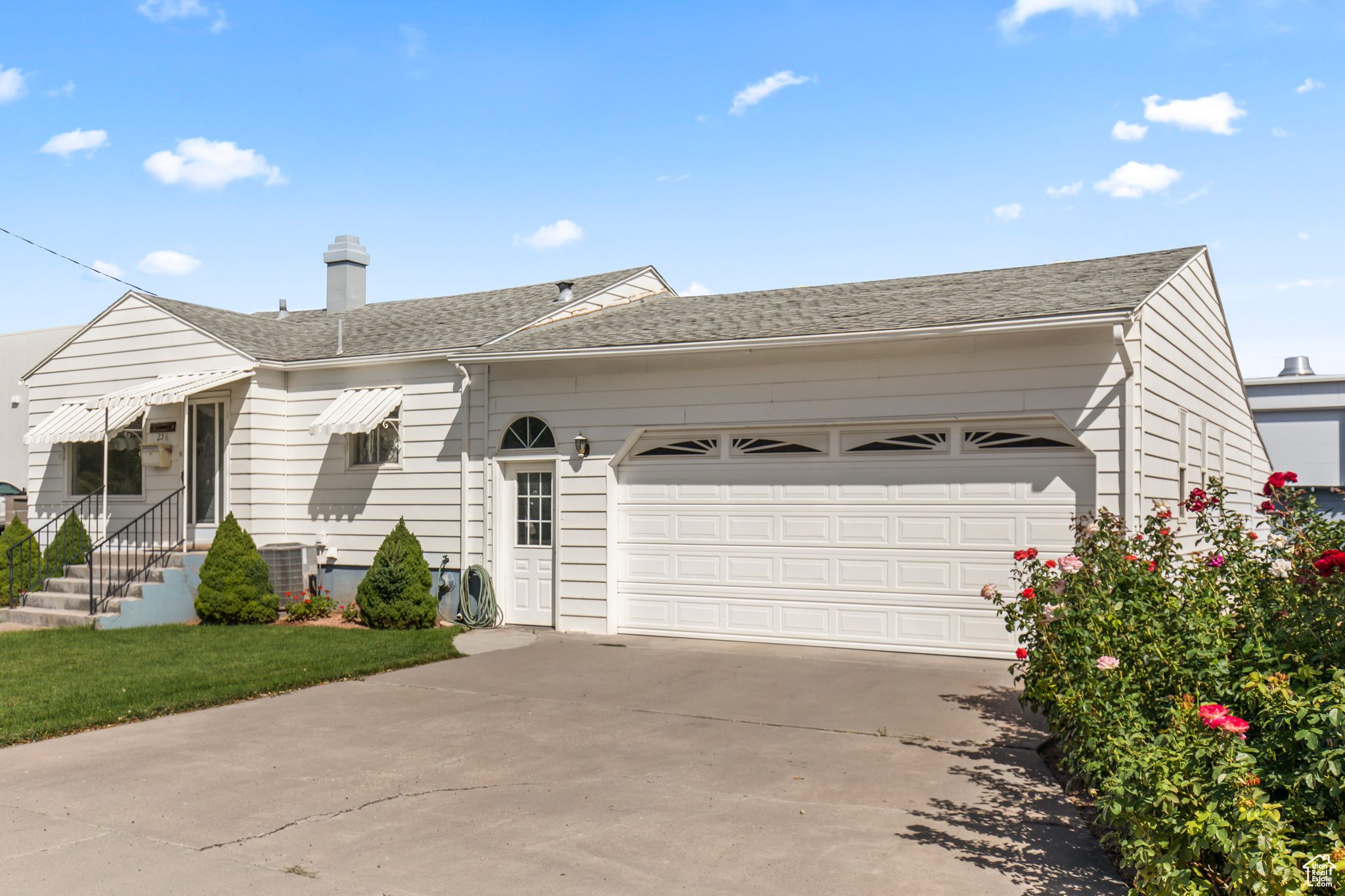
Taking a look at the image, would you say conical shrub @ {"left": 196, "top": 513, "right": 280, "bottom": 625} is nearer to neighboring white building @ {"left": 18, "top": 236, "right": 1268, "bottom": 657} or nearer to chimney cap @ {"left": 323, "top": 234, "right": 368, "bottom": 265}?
neighboring white building @ {"left": 18, "top": 236, "right": 1268, "bottom": 657}

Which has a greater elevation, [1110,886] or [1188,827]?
[1188,827]

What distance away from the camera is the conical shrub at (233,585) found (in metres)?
11.9

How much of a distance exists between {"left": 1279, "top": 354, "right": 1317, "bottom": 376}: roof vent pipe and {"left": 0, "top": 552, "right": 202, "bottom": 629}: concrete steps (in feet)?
92.3

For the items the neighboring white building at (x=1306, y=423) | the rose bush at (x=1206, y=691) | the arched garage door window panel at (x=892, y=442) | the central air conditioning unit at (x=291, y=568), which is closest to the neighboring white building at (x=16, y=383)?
the central air conditioning unit at (x=291, y=568)

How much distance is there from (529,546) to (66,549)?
669 cm

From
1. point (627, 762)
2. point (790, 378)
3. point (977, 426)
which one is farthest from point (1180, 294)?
point (627, 762)

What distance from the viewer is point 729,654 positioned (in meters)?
9.83

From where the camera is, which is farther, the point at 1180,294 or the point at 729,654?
the point at 1180,294

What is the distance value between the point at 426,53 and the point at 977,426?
8559 mm

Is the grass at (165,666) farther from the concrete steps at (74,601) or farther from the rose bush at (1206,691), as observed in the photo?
the rose bush at (1206,691)

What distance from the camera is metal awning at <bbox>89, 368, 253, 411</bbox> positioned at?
12.4 metres

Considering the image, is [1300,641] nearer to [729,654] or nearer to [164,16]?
[729,654]

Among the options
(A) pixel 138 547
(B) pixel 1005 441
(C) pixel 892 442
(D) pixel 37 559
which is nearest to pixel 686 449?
(C) pixel 892 442

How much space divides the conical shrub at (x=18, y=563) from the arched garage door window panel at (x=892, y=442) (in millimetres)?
10879
